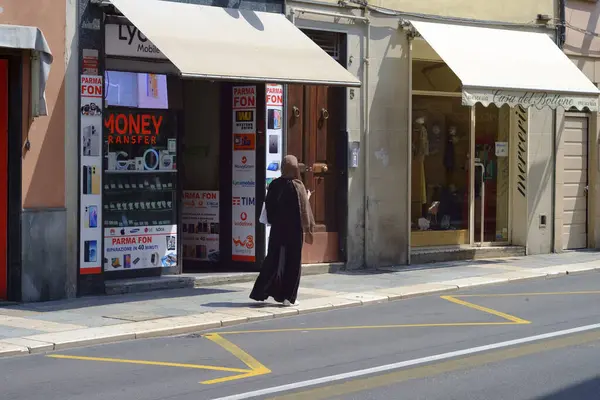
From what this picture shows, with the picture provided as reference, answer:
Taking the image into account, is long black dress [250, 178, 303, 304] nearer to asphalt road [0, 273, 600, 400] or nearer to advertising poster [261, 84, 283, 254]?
asphalt road [0, 273, 600, 400]

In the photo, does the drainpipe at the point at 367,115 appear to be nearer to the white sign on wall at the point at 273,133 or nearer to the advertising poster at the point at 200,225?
the white sign on wall at the point at 273,133

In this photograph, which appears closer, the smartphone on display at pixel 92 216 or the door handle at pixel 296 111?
the smartphone on display at pixel 92 216

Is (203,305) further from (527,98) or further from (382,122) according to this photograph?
(527,98)

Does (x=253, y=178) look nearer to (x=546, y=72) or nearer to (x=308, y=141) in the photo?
(x=308, y=141)

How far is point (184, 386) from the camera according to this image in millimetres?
8477

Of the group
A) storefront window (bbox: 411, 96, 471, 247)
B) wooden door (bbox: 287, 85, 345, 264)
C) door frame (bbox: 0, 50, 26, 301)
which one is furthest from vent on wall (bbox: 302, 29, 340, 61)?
door frame (bbox: 0, 50, 26, 301)

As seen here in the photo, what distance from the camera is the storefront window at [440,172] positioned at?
1853 cm

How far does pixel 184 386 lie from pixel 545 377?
9.56ft

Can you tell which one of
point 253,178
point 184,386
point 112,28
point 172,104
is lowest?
point 184,386

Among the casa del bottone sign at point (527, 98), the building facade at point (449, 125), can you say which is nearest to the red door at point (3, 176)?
the building facade at point (449, 125)

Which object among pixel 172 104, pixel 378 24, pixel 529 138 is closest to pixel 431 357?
pixel 172 104

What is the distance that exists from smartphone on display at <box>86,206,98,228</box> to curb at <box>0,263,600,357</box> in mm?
2412

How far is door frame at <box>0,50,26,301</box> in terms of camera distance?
43.4 ft

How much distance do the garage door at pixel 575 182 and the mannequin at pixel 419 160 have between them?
3442 mm
